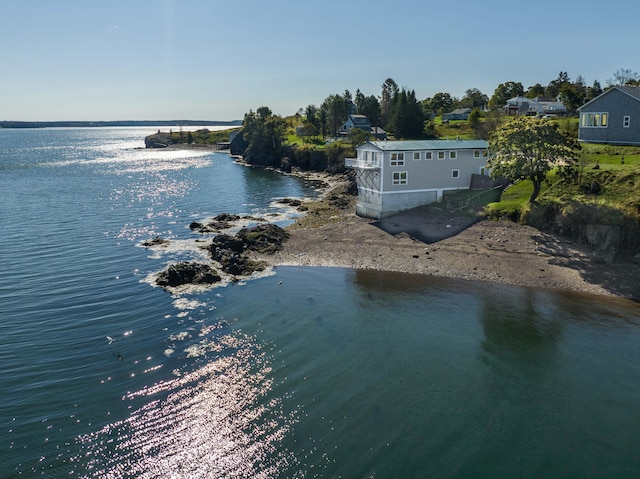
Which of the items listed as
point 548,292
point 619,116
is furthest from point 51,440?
point 619,116

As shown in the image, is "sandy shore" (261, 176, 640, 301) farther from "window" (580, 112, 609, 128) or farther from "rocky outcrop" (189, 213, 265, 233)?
"window" (580, 112, 609, 128)

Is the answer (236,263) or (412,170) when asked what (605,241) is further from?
(236,263)

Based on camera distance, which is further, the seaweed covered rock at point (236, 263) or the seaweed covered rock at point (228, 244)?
the seaweed covered rock at point (228, 244)

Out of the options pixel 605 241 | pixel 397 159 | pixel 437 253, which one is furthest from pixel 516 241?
pixel 397 159

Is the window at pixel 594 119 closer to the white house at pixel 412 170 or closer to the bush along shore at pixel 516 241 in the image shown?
the bush along shore at pixel 516 241

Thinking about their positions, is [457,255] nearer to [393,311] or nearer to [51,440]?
[393,311]

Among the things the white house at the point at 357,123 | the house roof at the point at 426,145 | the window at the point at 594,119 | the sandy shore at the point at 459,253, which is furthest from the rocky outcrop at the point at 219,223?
the white house at the point at 357,123

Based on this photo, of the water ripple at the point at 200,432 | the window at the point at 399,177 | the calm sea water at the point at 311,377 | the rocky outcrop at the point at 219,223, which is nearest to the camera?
the water ripple at the point at 200,432
